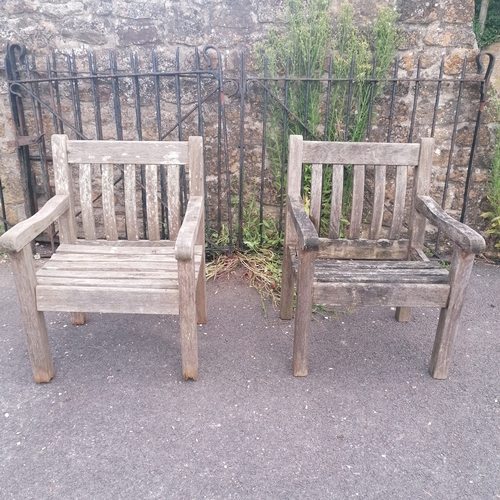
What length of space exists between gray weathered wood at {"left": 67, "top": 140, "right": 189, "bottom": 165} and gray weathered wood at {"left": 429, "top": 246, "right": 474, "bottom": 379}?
151 centimetres

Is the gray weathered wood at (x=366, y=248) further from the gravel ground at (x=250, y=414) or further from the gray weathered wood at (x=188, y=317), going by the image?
the gray weathered wood at (x=188, y=317)

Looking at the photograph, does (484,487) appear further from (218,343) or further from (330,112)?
(330,112)

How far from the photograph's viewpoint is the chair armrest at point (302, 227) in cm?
204

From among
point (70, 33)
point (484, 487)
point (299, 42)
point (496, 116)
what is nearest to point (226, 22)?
point (299, 42)

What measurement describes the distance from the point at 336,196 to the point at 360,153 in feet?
0.92

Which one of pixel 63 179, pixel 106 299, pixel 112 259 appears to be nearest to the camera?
pixel 106 299

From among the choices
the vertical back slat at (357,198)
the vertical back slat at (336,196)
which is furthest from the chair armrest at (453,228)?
the vertical back slat at (336,196)

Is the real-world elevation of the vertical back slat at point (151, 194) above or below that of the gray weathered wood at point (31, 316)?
above

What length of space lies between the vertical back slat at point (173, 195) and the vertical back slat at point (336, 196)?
91cm

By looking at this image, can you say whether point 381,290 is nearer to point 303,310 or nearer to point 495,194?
point 303,310

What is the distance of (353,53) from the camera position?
3.28 meters

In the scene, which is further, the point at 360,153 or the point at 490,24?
the point at 490,24

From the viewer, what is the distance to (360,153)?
2.57 meters

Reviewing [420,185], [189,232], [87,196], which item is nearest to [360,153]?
[420,185]
